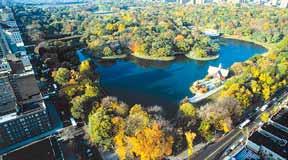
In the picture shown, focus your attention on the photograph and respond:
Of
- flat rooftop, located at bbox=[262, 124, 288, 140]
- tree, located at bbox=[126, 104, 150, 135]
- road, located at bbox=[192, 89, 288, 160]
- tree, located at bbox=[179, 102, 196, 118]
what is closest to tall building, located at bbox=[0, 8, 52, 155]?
tree, located at bbox=[126, 104, 150, 135]

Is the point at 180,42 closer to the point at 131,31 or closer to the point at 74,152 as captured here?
the point at 131,31

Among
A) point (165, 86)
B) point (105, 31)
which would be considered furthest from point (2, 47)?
point (165, 86)

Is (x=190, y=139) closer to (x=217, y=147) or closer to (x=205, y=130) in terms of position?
(x=205, y=130)

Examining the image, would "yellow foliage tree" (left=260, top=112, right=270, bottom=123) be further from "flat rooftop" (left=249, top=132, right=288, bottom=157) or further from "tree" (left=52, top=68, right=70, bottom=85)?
"tree" (left=52, top=68, right=70, bottom=85)

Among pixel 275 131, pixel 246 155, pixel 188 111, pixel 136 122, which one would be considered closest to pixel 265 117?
pixel 275 131

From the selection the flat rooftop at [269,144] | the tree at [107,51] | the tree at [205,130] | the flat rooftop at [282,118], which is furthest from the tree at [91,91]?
the flat rooftop at [282,118]
